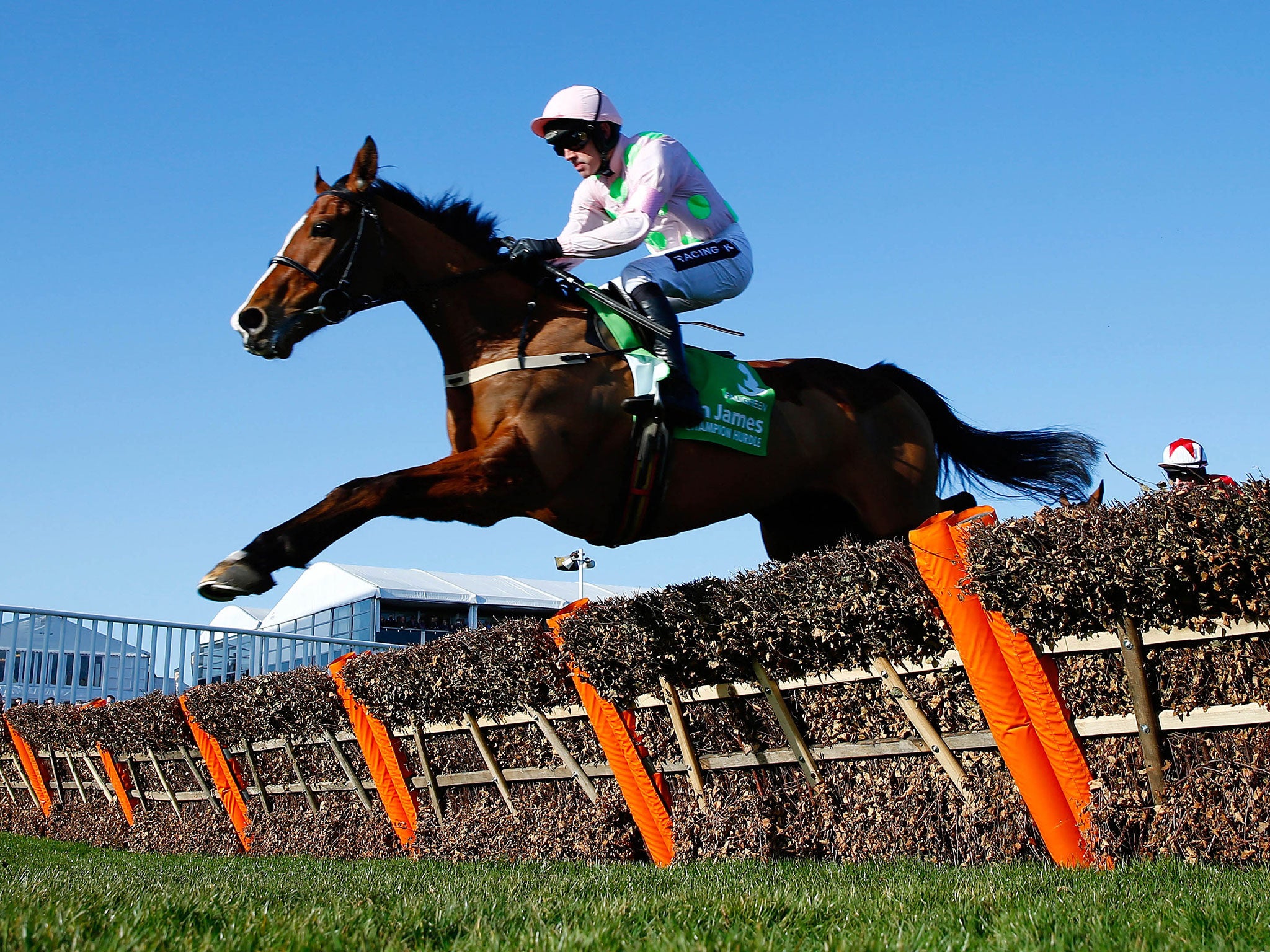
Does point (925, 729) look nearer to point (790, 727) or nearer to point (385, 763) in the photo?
point (790, 727)

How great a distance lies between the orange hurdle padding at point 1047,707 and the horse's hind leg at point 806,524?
1.72 metres

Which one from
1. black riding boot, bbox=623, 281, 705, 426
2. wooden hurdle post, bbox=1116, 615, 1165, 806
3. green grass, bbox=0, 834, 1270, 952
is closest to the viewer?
green grass, bbox=0, 834, 1270, 952

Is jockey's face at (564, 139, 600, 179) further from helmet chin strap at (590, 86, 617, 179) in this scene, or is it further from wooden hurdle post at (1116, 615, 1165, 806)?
wooden hurdle post at (1116, 615, 1165, 806)

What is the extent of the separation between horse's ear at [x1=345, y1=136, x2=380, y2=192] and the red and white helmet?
13.7 feet

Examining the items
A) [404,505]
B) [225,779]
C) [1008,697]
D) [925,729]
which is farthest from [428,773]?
[1008,697]

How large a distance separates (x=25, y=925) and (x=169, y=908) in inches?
18.3

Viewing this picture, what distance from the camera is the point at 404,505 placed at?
444 centimetres

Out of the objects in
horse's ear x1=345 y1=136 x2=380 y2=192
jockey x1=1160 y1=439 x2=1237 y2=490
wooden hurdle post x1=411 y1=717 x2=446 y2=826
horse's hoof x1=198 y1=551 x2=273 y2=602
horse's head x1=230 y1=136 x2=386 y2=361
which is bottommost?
wooden hurdle post x1=411 y1=717 x2=446 y2=826

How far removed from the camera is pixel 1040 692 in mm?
4031

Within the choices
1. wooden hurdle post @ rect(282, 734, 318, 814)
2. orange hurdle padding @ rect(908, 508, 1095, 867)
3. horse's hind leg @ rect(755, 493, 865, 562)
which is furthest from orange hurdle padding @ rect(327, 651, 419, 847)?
orange hurdle padding @ rect(908, 508, 1095, 867)

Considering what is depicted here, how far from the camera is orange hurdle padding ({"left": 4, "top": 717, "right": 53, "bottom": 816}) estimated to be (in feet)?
38.5

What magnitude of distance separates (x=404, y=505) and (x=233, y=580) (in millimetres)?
712

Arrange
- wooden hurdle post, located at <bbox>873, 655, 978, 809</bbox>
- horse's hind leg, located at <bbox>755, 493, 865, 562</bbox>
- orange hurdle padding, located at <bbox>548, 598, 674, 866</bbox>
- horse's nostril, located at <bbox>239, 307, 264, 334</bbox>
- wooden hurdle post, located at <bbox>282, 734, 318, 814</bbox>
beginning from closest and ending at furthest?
wooden hurdle post, located at <bbox>873, 655, 978, 809</bbox> < horse's nostril, located at <bbox>239, 307, 264, 334</bbox> < orange hurdle padding, located at <bbox>548, 598, 674, 866</bbox> < horse's hind leg, located at <bbox>755, 493, 865, 562</bbox> < wooden hurdle post, located at <bbox>282, 734, 318, 814</bbox>

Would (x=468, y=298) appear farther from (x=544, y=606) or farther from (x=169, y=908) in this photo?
(x=544, y=606)
